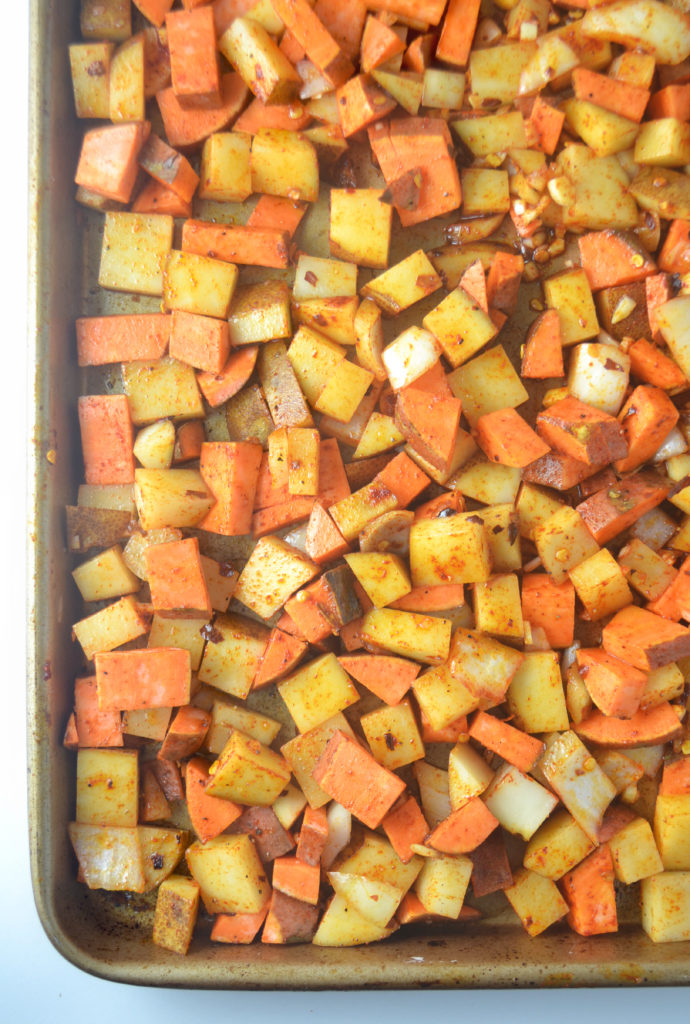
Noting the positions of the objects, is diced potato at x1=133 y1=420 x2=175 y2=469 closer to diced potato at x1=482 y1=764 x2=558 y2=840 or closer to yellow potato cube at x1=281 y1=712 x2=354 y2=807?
yellow potato cube at x1=281 y1=712 x2=354 y2=807

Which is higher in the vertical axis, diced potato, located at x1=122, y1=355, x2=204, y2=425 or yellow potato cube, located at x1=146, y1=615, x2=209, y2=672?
diced potato, located at x1=122, y1=355, x2=204, y2=425

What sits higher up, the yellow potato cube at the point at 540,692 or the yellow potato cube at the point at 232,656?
the yellow potato cube at the point at 232,656

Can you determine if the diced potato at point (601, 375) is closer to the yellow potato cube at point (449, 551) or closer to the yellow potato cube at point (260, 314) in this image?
the yellow potato cube at point (449, 551)

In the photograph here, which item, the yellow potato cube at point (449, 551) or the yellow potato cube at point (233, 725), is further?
the yellow potato cube at point (233, 725)

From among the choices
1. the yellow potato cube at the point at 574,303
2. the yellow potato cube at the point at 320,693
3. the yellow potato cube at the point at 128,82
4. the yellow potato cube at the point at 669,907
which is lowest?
the yellow potato cube at the point at 669,907

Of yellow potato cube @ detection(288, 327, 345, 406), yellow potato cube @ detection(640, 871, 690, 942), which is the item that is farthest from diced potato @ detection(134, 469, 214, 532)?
yellow potato cube @ detection(640, 871, 690, 942)

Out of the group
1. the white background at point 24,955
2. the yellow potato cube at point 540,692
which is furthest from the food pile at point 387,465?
the white background at point 24,955
